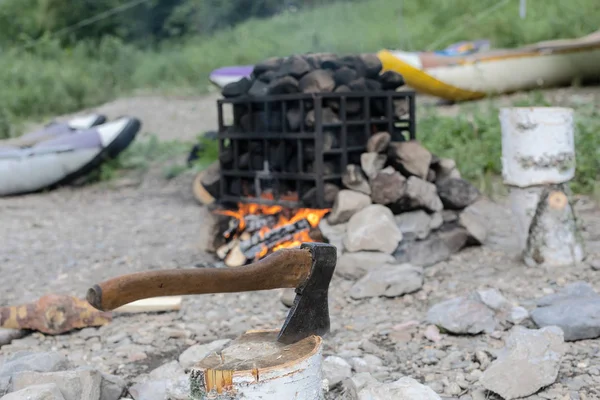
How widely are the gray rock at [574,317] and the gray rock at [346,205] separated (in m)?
1.42

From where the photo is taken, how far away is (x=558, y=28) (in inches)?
451

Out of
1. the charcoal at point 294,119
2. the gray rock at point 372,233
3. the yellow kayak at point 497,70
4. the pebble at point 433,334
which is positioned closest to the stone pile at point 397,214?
the gray rock at point 372,233

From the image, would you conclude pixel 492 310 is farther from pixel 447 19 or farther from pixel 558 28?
pixel 447 19

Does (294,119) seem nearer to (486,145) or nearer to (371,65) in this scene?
(371,65)

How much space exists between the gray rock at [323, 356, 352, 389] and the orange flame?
1.41 meters

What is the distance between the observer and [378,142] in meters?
4.46

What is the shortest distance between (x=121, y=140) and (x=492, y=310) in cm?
599

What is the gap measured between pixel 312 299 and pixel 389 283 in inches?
65.9

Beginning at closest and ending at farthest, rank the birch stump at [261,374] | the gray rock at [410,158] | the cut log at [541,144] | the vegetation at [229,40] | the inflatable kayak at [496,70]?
the birch stump at [261,374], the cut log at [541,144], the gray rock at [410,158], the vegetation at [229,40], the inflatable kayak at [496,70]

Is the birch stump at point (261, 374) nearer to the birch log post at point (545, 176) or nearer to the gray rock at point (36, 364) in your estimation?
the gray rock at point (36, 364)

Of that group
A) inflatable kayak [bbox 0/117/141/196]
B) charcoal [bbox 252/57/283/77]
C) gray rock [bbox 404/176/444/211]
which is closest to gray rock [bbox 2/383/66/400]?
gray rock [bbox 404/176/444/211]

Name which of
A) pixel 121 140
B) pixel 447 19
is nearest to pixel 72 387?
pixel 121 140

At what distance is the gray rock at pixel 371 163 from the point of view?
4.40 m

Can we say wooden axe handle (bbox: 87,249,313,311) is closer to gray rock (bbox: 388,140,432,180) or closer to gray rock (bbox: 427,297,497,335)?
gray rock (bbox: 427,297,497,335)
